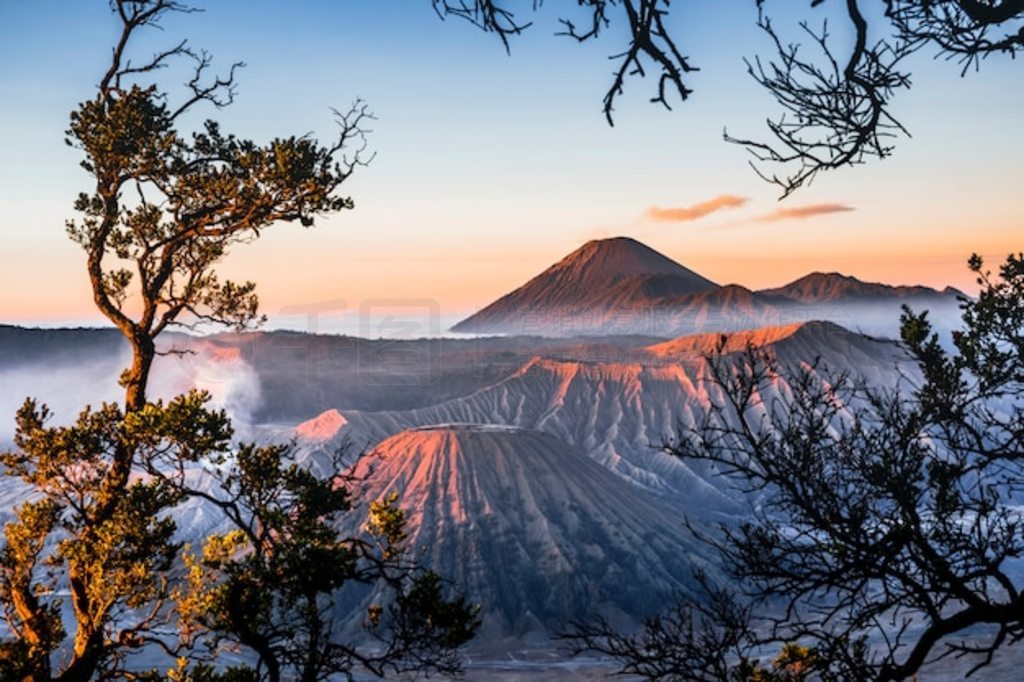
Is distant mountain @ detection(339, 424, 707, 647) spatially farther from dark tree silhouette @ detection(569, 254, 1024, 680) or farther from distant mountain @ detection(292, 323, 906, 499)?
dark tree silhouette @ detection(569, 254, 1024, 680)

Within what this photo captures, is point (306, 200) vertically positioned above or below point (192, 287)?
above

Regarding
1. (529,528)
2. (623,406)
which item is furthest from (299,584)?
(623,406)

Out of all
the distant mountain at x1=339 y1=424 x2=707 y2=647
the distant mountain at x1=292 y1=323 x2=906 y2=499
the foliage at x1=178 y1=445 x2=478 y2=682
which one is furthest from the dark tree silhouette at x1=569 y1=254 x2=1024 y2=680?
the distant mountain at x1=292 y1=323 x2=906 y2=499

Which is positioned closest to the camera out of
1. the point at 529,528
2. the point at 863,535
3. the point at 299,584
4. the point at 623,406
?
the point at 863,535

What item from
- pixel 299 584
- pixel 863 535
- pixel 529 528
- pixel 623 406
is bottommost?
pixel 529 528

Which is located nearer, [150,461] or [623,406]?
[150,461]

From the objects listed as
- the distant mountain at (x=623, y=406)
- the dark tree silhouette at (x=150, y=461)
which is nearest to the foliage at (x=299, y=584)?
the dark tree silhouette at (x=150, y=461)

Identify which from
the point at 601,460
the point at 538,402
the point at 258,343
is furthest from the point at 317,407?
the point at 601,460

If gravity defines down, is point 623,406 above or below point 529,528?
above

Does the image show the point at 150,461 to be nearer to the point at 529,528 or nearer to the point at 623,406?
the point at 529,528

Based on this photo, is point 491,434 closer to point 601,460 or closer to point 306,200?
point 601,460
